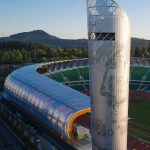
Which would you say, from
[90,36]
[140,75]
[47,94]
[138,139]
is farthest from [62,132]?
[140,75]

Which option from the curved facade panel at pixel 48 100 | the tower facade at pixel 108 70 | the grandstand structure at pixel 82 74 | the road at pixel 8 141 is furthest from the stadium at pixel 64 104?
the tower facade at pixel 108 70

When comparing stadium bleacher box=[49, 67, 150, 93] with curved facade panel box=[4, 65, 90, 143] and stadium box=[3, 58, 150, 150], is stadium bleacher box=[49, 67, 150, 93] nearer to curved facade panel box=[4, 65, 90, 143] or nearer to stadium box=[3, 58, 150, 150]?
stadium box=[3, 58, 150, 150]

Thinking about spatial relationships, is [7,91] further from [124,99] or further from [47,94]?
[124,99]

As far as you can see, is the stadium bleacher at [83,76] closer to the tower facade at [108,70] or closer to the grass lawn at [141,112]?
the grass lawn at [141,112]

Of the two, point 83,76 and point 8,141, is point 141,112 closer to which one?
point 8,141

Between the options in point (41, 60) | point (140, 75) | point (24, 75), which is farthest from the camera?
point (41, 60)

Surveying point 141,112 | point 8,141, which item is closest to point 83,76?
point 141,112

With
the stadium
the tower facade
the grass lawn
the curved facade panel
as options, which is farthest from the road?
the tower facade
